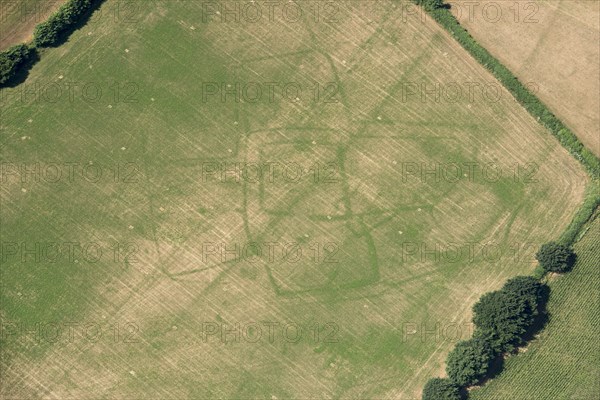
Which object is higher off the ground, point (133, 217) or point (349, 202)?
point (349, 202)

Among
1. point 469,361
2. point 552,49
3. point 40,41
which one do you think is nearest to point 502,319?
point 469,361

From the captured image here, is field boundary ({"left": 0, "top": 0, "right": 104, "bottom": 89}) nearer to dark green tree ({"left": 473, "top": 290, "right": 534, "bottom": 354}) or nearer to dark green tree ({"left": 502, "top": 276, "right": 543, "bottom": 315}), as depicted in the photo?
dark green tree ({"left": 473, "top": 290, "right": 534, "bottom": 354})

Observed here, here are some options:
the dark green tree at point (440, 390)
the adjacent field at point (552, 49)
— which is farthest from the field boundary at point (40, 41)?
the dark green tree at point (440, 390)

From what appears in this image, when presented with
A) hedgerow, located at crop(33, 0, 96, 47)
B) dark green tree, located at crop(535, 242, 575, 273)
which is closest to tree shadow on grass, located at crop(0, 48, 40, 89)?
hedgerow, located at crop(33, 0, 96, 47)

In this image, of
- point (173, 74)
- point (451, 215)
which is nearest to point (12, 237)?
point (173, 74)

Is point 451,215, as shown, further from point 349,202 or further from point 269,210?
point 269,210
